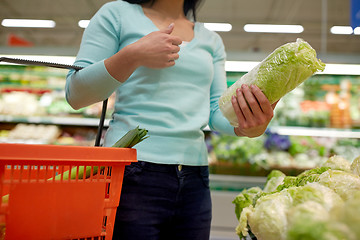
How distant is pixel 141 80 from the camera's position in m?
1.23

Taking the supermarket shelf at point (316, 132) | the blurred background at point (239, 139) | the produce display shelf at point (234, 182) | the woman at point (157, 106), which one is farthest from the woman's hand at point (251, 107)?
the supermarket shelf at point (316, 132)

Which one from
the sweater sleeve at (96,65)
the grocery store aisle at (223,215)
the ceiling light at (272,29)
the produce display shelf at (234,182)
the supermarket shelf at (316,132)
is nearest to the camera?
the sweater sleeve at (96,65)

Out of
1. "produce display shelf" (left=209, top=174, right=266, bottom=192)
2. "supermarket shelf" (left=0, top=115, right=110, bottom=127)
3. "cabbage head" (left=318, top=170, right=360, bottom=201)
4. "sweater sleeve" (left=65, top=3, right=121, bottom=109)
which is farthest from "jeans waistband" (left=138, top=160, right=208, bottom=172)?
"supermarket shelf" (left=0, top=115, right=110, bottom=127)

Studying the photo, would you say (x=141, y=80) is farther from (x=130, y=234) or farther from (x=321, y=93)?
(x=321, y=93)

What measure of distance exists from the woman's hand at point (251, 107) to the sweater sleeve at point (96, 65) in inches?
15.1

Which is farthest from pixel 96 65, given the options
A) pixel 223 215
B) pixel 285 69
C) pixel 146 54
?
pixel 223 215

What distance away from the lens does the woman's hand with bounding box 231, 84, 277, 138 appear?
37.6 inches

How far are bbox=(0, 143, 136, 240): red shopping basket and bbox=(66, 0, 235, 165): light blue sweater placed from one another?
0.34 m

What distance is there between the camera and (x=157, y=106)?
46.9 inches

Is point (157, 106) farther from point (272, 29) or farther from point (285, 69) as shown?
point (272, 29)

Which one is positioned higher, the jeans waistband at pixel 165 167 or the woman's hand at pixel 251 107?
the woman's hand at pixel 251 107

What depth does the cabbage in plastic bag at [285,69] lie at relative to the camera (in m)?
0.93

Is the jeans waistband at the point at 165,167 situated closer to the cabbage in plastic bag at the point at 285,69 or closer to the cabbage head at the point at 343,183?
the cabbage in plastic bag at the point at 285,69

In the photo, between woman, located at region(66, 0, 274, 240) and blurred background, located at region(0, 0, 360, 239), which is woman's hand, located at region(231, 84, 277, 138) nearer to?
woman, located at region(66, 0, 274, 240)
